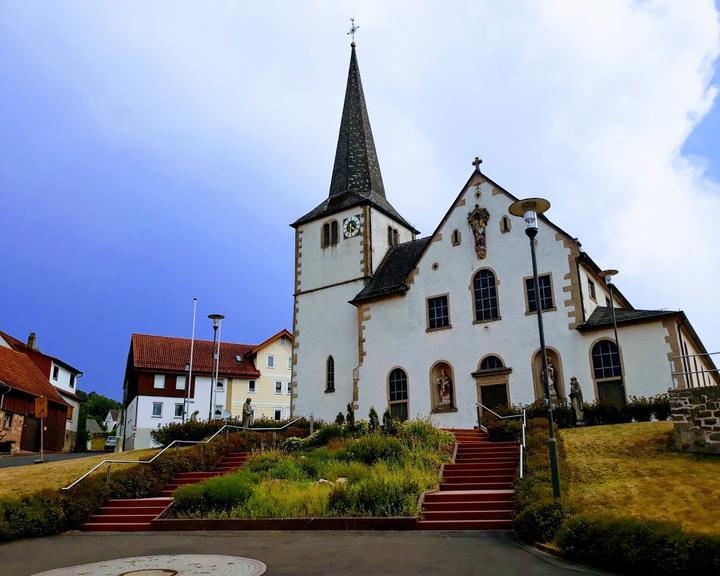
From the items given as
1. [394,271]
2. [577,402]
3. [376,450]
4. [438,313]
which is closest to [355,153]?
[394,271]

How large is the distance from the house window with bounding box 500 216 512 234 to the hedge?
15226 millimetres

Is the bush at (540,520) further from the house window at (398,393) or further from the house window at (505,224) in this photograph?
the house window at (505,224)

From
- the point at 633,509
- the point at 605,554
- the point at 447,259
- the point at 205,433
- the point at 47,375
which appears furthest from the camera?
the point at 47,375

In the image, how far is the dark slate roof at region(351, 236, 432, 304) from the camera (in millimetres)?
32328

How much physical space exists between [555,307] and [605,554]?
18496 mm

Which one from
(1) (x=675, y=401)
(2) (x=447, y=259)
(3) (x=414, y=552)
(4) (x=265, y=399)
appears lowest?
(3) (x=414, y=552)

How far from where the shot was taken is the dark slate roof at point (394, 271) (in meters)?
32.3

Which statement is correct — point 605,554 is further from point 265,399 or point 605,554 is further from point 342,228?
point 265,399

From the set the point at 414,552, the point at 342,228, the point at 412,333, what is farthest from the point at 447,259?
the point at 414,552

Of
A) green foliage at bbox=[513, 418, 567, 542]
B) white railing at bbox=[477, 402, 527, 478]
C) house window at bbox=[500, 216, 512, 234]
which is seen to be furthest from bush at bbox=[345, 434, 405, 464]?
house window at bbox=[500, 216, 512, 234]

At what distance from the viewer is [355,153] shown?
135 ft

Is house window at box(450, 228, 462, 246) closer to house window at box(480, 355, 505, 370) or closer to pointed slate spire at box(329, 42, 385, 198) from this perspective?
house window at box(480, 355, 505, 370)

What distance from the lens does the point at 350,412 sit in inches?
1054

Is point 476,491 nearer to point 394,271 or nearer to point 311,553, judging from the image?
point 311,553
